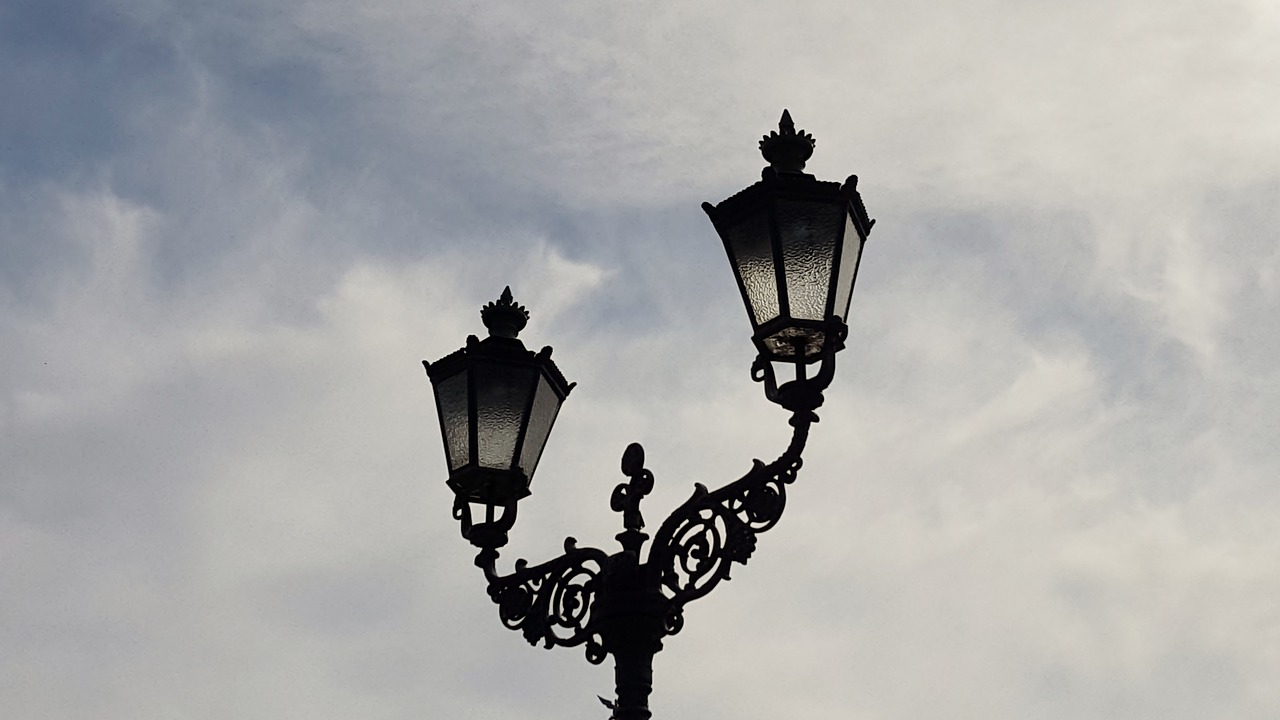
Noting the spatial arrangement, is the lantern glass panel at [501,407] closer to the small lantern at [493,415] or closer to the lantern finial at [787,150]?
the small lantern at [493,415]

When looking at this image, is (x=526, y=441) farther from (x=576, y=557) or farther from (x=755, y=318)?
(x=755, y=318)

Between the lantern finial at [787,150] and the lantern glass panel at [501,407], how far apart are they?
133cm

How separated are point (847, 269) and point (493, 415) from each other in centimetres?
160

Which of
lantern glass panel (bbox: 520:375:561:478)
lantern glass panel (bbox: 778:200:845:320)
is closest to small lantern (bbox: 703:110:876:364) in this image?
lantern glass panel (bbox: 778:200:845:320)

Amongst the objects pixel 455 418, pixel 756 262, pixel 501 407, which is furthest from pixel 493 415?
pixel 756 262

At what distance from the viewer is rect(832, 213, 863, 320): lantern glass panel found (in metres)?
7.15

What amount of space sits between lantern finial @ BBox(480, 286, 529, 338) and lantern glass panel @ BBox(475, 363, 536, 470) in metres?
0.29

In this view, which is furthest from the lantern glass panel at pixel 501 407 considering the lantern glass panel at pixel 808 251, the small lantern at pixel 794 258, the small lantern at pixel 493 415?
the lantern glass panel at pixel 808 251

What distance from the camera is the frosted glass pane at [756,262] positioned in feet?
23.3

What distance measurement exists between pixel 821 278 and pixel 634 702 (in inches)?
66.2

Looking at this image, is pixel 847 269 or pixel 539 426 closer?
pixel 847 269

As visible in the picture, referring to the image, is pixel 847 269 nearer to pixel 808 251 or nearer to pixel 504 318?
pixel 808 251

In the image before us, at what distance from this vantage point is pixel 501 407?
25.8ft

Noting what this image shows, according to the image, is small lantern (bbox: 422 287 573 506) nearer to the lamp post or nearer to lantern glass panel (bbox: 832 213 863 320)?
the lamp post
